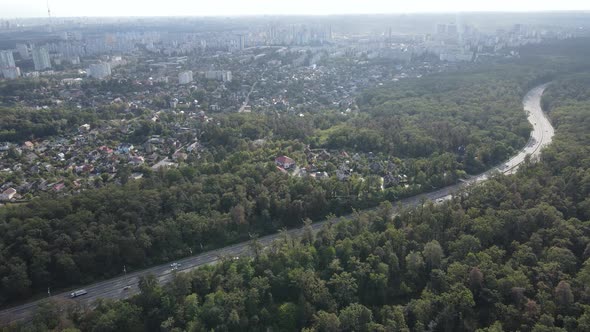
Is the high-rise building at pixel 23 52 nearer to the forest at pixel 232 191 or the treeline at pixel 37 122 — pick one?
the treeline at pixel 37 122

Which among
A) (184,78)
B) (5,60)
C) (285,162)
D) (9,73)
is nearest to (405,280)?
(285,162)

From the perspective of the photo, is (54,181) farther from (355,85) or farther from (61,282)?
(355,85)

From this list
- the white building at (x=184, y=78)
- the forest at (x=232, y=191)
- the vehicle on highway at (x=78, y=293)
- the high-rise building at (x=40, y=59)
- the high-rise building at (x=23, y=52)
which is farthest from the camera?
the high-rise building at (x=23, y=52)

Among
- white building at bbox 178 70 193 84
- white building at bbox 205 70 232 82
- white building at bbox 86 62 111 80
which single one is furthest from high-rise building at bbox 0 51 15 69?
white building at bbox 205 70 232 82

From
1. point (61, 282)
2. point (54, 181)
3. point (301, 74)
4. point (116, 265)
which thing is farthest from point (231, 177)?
point (301, 74)

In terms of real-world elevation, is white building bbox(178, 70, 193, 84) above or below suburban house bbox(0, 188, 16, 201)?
above

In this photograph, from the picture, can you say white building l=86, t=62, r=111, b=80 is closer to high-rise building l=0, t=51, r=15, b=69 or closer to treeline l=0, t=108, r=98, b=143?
high-rise building l=0, t=51, r=15, b=69

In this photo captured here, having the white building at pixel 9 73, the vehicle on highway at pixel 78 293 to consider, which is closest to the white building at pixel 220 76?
the white building at pixel 9 73
